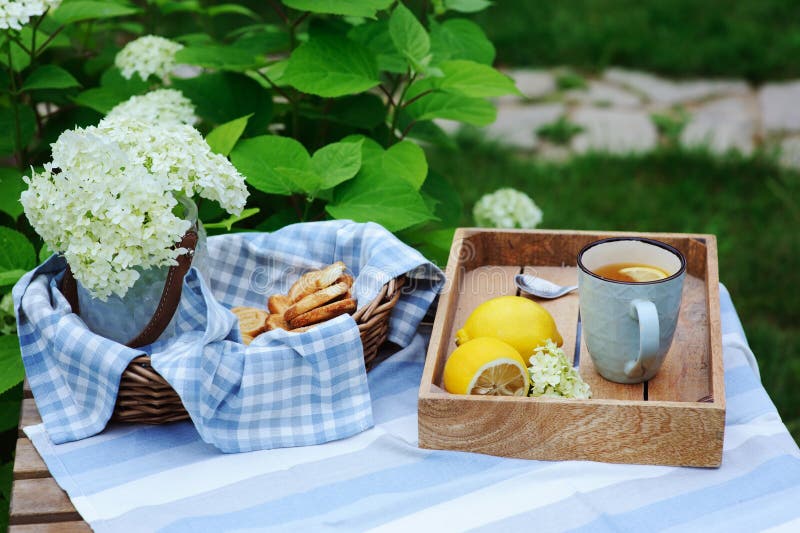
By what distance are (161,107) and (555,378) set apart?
0.92 meters

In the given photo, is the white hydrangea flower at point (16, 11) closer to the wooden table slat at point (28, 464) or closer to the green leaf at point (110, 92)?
the green leaf at point (110, 92)

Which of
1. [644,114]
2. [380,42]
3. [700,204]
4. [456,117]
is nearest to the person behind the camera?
[456,117]

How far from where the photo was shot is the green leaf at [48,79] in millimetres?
1688

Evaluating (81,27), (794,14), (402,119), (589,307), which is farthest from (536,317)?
(794,14)

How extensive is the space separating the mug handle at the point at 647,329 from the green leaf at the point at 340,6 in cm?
75

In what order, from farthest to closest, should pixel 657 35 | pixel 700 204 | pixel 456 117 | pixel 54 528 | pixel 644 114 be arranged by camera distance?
pixel 657 35 → pixel 644 114 → pixel 700 204 → pixel 456 117 → pixel 54 528

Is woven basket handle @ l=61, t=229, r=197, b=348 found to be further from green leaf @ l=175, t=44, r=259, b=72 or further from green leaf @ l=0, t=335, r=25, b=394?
green leaf @ l=175, t=44, r=259, b=72

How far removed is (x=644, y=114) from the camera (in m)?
3.72

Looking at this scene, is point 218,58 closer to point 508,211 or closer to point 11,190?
point 11,190

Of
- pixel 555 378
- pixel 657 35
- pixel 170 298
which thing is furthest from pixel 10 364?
pixel 657 35

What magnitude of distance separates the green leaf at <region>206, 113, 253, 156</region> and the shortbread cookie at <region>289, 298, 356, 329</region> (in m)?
0.43

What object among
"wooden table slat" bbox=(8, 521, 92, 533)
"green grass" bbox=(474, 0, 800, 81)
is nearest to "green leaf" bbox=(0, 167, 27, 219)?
"wooden table slat" bbox=(8, 521, 92, 533)

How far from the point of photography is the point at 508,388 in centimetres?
109

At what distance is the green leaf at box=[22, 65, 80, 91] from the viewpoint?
5.54 feet
